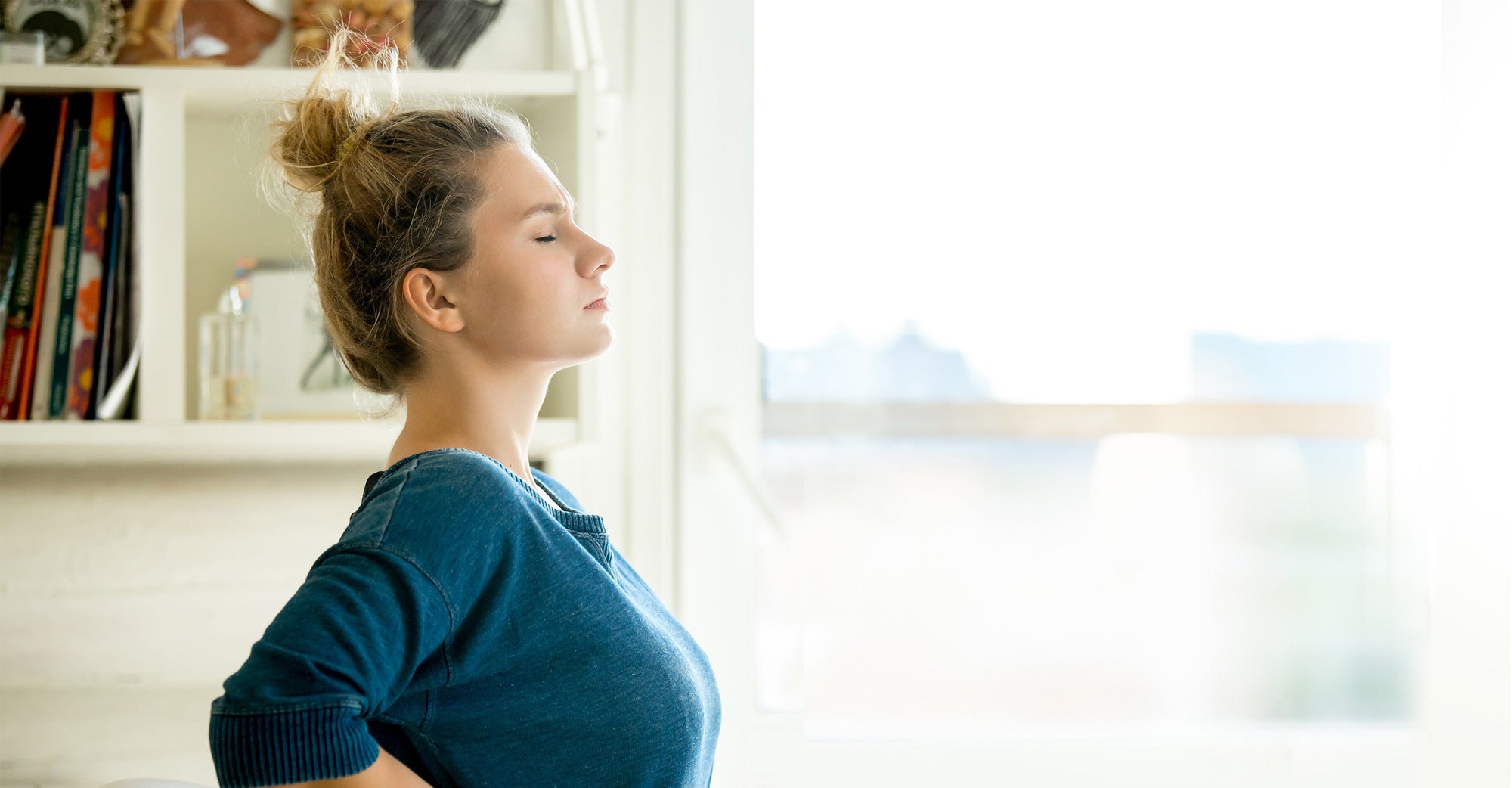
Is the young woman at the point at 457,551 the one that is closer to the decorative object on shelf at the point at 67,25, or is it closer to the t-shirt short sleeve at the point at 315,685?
the t-shirt short sleeve at the point at 315,685

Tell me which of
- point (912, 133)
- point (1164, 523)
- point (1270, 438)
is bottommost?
point (1164, 523)

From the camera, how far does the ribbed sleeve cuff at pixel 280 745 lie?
1.93 ft

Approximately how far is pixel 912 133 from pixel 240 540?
99 centimetres

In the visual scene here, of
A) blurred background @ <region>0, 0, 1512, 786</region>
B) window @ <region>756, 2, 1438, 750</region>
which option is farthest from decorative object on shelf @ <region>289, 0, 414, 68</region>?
window @ <region>756, 2, 1438, 750</region>

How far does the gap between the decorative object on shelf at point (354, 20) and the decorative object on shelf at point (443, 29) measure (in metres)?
0.01

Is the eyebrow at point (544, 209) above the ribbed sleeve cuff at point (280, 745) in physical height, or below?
above

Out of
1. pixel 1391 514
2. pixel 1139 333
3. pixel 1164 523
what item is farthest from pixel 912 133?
pixel 1391 514

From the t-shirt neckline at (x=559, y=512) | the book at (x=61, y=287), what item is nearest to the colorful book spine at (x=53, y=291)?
the book at (x=61, y=287)

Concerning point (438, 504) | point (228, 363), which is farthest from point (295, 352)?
point (438, 504)

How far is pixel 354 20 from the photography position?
1.30 m

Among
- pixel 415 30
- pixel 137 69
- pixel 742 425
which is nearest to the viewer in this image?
Answer: pixel 137 69

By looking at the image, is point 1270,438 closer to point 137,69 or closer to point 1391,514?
point 1391,514

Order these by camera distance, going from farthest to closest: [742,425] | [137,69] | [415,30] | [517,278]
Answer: [742,425]
[415,30]
[137,69]
[517,278]

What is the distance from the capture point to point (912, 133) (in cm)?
151
